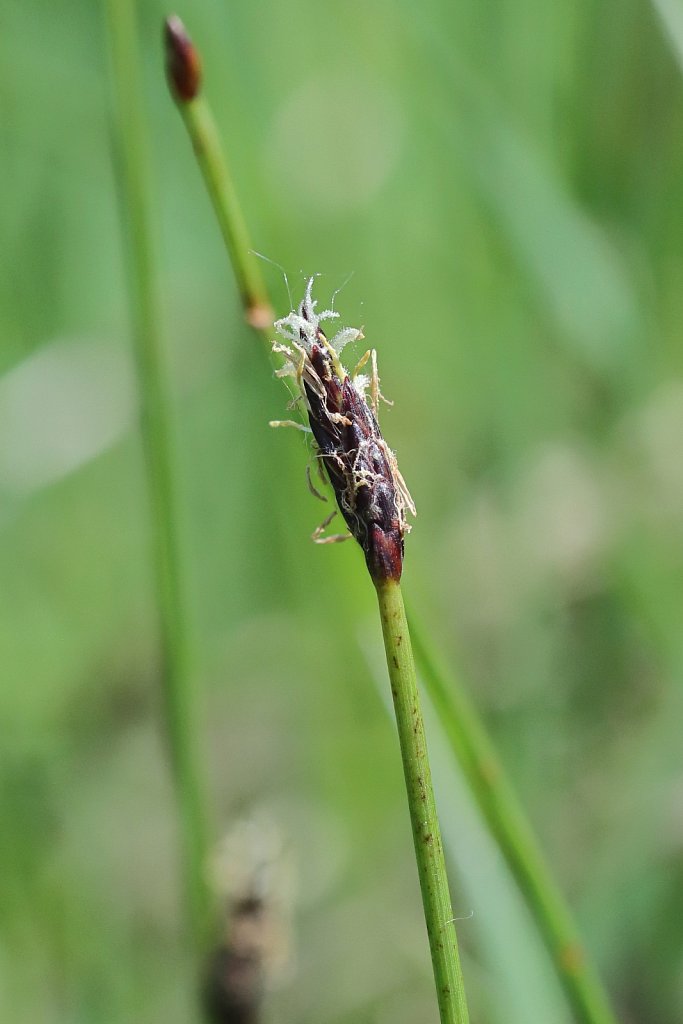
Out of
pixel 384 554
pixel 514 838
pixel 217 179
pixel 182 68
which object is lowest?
pixel 514 838

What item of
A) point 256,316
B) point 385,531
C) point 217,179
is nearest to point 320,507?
point 256,316

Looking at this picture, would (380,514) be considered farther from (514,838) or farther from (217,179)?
(514,838)

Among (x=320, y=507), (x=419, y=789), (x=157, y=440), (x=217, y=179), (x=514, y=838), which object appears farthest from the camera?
(x=320, y=507)

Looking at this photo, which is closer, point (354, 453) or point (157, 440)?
point (354, 453)

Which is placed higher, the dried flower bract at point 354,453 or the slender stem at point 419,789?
the dried flower bract at point 354,453

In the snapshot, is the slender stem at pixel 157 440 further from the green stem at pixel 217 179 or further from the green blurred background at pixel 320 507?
the green stem at pixel 217 179

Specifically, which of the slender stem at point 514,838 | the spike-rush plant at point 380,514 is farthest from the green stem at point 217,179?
the slender stem at point 514,838

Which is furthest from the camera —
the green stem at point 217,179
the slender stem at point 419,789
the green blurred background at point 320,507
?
the green blurred background at point 320,507
